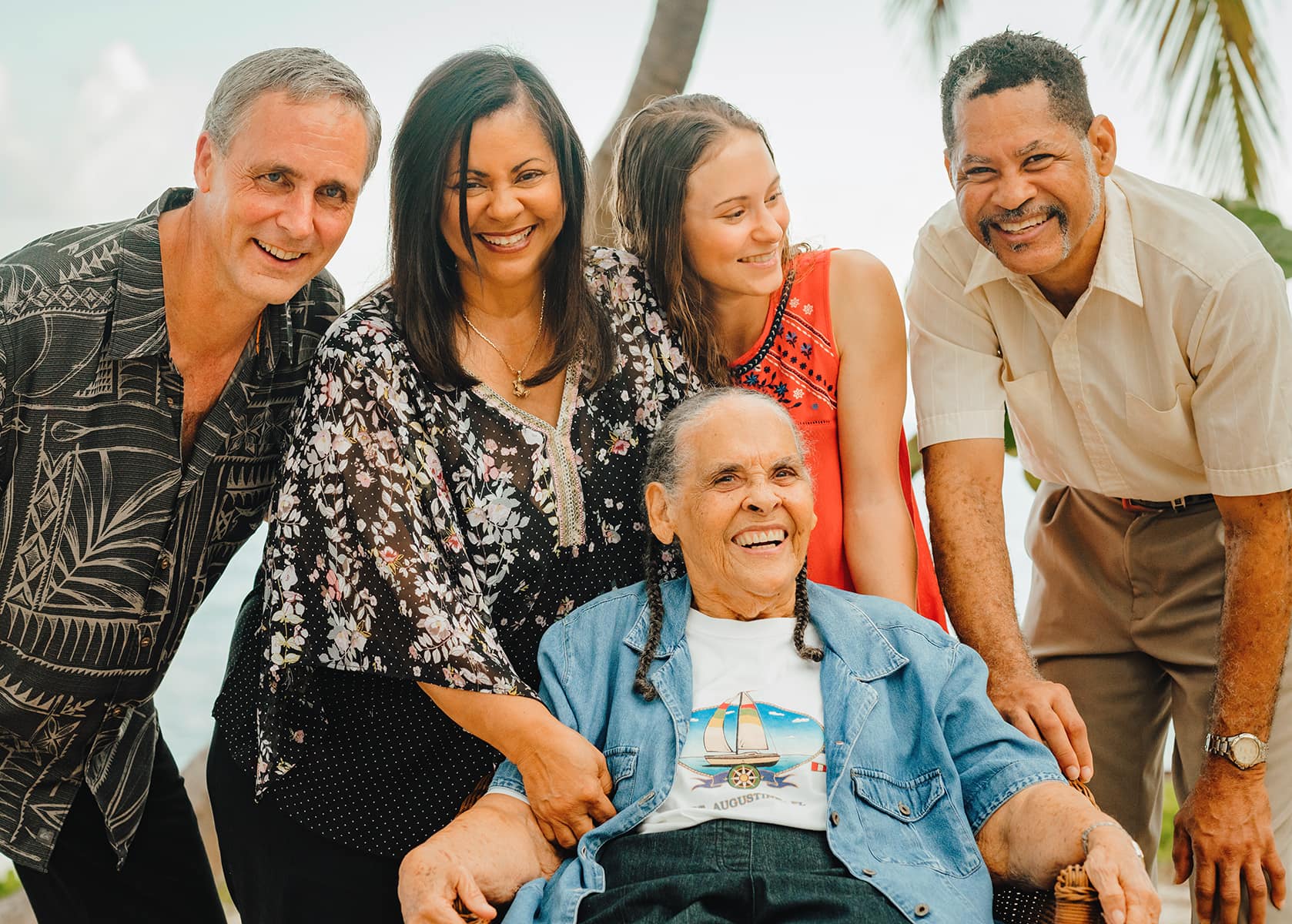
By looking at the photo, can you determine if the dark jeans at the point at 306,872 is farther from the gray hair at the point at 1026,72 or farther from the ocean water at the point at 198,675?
the ocean water at the point at 198,675

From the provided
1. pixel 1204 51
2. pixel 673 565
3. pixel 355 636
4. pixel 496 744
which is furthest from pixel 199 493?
pixel 1204 51

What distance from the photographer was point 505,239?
2.47 metres

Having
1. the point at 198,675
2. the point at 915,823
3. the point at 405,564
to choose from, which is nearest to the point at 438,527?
the point at 405,564

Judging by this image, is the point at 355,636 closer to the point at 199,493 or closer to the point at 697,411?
the point at 199,493

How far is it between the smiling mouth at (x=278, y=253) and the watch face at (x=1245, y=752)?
7.55 feet

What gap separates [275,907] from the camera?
A: 2463mm

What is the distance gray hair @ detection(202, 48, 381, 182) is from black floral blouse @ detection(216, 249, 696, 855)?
0.42m

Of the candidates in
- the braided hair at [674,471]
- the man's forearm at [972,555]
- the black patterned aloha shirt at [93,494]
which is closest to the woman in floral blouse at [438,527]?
the braided hair at [674,471]

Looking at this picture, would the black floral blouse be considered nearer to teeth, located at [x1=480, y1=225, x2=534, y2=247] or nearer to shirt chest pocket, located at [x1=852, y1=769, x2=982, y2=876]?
teeth, located at [x1=480, y1=225, x2=534, y2=247]

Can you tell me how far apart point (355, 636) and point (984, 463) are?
1.53 meters

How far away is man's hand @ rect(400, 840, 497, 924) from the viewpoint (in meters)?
2.00

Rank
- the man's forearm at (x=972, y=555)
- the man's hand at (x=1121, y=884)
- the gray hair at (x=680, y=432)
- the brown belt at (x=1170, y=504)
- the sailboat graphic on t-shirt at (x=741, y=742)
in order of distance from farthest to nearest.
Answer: the brown belt at (x=1170, y=504)
the man's forearm at (x=972, y=555)
the gray hair at (x=680, y=432)
the sailboat graphic on t-shirt at (x=741, y=742)
the man's hand at (x=1121, y=884)

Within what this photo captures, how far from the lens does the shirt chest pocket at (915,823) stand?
7.13 ft

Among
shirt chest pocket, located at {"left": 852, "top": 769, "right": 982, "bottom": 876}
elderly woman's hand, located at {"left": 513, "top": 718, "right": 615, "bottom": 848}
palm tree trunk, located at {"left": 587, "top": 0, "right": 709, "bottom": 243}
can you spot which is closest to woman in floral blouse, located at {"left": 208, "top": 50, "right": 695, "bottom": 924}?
elderly woman's hand, located at {"left": 513, "top": 718, "right": 615, "bottom": 848}
